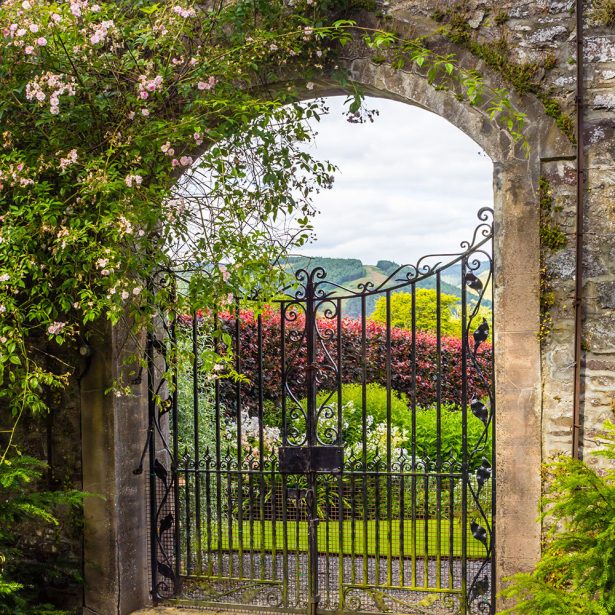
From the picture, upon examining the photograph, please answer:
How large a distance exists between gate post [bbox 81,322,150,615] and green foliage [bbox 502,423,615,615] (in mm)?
2405

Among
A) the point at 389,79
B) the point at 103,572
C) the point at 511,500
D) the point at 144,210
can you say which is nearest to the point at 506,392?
the point at 511,500

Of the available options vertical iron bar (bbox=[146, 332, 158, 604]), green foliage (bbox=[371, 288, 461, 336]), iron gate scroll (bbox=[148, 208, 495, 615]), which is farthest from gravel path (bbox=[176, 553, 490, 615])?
green foliage (bbox=[371, 288, 461, 336])

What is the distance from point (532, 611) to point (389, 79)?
2852 millimetres

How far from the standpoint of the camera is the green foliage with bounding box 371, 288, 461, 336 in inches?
482

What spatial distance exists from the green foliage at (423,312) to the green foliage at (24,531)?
25.5 ft

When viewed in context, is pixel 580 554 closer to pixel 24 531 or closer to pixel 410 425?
pixel 24 531

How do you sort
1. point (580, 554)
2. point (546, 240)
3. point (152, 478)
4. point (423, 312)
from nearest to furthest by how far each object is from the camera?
point (580, 554) < point (546, 240) < point (152, 478) < point (423, 312)

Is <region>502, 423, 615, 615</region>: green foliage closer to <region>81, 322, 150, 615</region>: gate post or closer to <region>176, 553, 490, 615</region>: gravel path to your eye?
<region>176, 553, 490, 615</region>: gravel path

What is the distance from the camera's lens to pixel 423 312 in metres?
12.8

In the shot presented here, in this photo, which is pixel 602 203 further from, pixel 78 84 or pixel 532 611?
pixel 78 84

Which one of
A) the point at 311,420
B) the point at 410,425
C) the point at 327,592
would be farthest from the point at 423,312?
the point at 327,592

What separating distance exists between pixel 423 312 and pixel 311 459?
836 centimetres

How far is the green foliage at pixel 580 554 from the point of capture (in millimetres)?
3316

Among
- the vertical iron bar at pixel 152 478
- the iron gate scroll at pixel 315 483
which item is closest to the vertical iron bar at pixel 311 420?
the iron gate scroll at pixel 315 483
